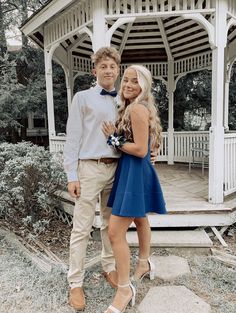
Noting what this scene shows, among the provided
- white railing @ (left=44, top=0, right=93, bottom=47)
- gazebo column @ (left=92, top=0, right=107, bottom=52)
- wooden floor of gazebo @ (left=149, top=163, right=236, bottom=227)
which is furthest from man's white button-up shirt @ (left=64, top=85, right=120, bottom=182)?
white railing @ (left=44, top=0, right=93, bottom=47)

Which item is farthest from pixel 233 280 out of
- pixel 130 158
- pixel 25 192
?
pixel 25 192

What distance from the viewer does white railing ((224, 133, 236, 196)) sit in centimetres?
421

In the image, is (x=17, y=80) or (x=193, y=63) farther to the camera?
(x=17, y=80)

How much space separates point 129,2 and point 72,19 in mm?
1039

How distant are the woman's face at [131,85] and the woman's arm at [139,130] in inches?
5.9

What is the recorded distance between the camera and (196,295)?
2.53m

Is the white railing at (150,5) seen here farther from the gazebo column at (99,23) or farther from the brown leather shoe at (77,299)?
the brown leather shoe at (77,299)

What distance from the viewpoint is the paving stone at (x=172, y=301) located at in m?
2.33

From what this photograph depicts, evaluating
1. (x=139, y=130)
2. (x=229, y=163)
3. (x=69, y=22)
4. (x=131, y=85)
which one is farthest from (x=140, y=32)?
(x=139, y=130)

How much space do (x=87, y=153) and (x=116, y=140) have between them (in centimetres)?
28

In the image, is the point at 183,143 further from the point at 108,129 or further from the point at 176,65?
the point at 108,129

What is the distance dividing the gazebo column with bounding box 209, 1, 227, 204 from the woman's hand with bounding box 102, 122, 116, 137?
7.01 ft

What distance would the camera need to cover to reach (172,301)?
244 centimetres

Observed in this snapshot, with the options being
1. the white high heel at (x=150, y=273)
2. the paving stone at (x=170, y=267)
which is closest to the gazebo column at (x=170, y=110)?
the paving stone at (x=170, y=267)
